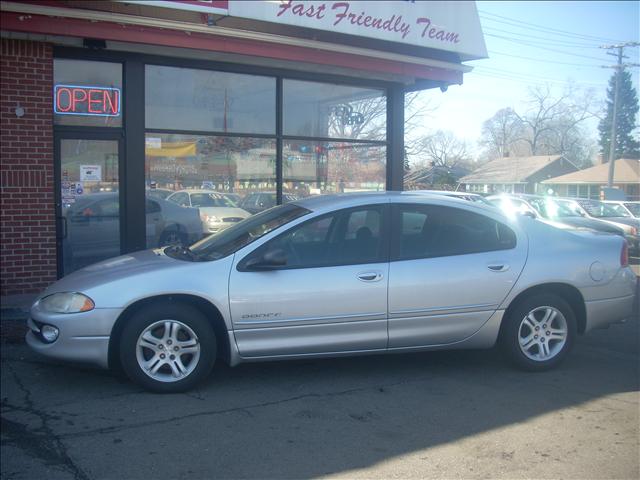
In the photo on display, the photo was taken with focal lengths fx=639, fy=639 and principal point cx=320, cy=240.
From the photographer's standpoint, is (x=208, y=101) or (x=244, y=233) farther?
(x=208, y=101)

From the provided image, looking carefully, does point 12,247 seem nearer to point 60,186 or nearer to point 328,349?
point 60,186

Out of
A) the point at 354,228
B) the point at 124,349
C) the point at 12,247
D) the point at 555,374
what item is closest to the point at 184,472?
the point at 124,349

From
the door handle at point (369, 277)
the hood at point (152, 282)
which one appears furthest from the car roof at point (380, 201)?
the hood at point (152, 282)

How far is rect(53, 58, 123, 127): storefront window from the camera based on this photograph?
855 cm

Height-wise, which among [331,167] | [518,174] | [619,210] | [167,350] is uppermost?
[518,174]

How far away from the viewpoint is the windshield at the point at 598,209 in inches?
706

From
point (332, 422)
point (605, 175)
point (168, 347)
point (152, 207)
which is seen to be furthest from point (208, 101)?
point (605, 175)

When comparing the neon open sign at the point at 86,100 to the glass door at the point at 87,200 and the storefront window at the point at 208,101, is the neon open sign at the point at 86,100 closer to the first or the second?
the glass door at the point at 87,200

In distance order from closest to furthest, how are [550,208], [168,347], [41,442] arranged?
[41,442] → [168,347] → [550,208]

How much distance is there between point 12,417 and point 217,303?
65.6 inches

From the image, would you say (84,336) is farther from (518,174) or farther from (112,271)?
(518,174)

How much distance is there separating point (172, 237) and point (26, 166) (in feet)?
7.37

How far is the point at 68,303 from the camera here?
5.01 metres

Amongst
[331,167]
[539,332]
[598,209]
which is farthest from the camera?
[598,209]
